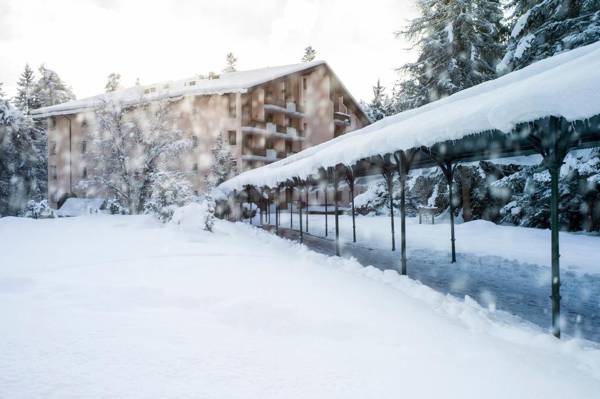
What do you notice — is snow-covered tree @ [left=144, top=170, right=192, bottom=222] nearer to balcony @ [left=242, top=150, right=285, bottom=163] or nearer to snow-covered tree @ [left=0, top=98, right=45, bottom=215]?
balcony @ [left=242, top=150, right=285, bottom=163]

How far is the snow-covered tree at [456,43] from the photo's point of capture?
64.2 feet

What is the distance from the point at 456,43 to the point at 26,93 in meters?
60.0

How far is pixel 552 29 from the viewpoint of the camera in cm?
1338

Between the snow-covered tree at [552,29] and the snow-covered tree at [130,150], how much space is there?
66.2ft

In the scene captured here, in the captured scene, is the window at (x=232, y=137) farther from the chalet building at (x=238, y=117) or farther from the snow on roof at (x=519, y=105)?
the snow on roof at (x=519, y=105)

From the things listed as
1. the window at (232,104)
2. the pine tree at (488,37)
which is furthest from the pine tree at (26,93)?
the pine tree at (488,37)

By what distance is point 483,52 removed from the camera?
20.3 metres

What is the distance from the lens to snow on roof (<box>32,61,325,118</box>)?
2895 centimetres

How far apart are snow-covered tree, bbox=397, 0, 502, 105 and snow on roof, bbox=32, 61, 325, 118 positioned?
15.0m

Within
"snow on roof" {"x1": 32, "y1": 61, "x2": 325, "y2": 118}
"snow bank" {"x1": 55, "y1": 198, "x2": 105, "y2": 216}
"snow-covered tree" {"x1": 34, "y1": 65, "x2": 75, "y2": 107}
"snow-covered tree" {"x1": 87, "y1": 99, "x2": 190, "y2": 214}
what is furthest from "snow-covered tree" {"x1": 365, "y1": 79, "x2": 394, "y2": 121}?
"snow-covered tree" {"x1": 34, "y1": 65, "x2": 75, "y2": 107}

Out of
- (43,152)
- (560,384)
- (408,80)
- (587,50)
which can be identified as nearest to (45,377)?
(560,384)

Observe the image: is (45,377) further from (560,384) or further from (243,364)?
(560,384)

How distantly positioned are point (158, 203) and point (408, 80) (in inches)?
604

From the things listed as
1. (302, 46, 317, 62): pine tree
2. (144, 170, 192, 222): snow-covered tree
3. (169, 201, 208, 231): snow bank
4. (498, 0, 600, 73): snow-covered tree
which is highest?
(302, 46, 317, 62): pine tree
